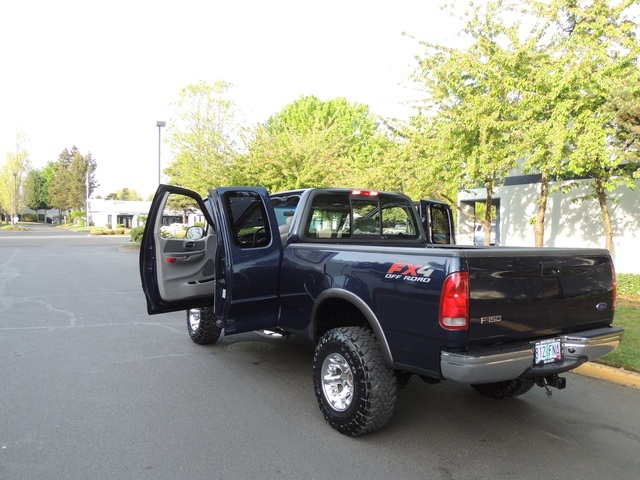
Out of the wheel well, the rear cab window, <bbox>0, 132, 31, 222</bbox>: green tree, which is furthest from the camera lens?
<bbox>0, 132, 31, 222</bbox>: green tree

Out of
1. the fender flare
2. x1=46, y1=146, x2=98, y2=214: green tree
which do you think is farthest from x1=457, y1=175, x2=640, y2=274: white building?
x1=46, y1=146, x2=98, y2=214: green tree

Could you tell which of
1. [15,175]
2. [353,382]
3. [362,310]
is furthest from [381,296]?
[15,175]

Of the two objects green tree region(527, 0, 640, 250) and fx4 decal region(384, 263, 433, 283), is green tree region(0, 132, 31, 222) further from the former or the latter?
fx4 decal region(384, 263, 433, 283)

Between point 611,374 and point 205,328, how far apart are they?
4.69 m

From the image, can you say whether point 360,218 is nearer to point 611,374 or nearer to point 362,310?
point 362,310

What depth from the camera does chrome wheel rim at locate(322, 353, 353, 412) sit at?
12.1ft

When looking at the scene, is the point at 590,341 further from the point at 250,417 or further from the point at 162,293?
the point at 162,293

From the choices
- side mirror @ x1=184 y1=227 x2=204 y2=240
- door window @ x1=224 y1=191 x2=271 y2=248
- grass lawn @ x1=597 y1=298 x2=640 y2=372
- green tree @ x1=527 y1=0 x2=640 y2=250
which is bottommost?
grass lawn @ x1=597 y1=298 x2=640 y2=372

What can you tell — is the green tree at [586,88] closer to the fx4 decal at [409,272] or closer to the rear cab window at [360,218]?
the rear cab window at [360,218]

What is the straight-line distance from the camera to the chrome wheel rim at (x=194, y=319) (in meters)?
6.17

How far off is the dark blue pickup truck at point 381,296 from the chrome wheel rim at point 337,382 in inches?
0.4

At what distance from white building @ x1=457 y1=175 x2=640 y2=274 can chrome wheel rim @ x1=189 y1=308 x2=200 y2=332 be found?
8301 millimetres

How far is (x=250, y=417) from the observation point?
3949 mm

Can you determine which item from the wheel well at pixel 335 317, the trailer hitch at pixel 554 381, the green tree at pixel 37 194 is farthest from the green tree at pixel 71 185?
the trailer hitch at pixel 554 381
